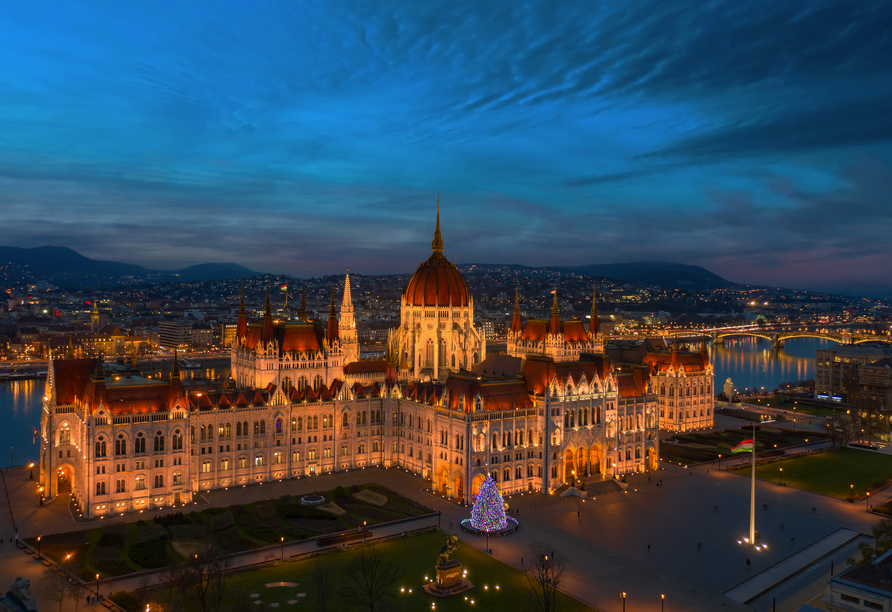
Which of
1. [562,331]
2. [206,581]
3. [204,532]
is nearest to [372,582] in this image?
[206,581]

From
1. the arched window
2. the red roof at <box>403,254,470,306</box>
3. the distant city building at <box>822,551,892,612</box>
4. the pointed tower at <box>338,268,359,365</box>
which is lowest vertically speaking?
the distant city building at <box>822,551,892,612</box>

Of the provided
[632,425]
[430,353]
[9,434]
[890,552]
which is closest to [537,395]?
[632,425]

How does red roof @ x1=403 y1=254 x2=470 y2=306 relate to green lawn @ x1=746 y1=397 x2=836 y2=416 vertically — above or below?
above

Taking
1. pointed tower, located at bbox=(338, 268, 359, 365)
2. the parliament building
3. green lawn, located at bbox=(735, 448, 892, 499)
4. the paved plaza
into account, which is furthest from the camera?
pointed tower, located at bbox=(338, 268, 359, 365)

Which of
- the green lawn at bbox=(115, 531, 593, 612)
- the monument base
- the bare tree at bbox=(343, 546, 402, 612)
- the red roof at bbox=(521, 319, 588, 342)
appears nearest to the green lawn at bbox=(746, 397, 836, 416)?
the red roof at bbox=(521, 319, 588, 342)

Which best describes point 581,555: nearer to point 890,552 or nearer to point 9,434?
point 890,552

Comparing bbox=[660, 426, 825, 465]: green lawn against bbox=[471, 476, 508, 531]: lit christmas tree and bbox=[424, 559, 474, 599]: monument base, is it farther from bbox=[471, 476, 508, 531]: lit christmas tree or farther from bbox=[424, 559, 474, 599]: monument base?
bbox=[424, 559, 474, 599]: monument base

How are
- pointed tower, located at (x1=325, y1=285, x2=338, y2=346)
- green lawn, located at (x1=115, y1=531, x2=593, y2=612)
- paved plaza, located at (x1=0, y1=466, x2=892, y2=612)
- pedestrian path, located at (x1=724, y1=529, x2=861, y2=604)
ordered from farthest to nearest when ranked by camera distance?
pointed tower, located at (x1=325, y1=285, x2=338, y2=346) < paved plaza, located at (x1=0, y1=466, x2=892, y2=612) < pedestrian path, located at (x1=724, y1=529, x2=861, y2=604) < green lawn, located at (x1=115, y1=531, x2=593, y2=612)

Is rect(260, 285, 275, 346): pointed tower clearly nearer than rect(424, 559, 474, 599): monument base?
No
